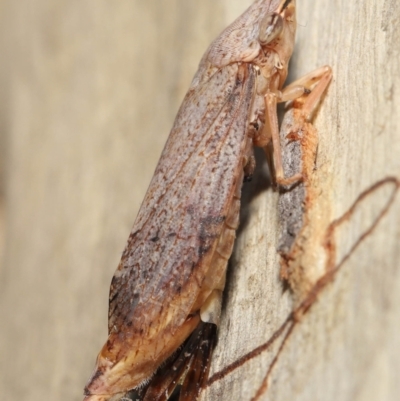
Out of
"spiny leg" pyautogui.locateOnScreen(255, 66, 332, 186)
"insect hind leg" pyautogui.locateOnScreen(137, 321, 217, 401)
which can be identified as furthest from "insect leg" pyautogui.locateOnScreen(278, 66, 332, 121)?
"insect hind leg" pyautogui.locateOnScreen(137, 321, 217, 401)

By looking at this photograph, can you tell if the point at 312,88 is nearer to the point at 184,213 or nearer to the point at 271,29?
the point at 271,29

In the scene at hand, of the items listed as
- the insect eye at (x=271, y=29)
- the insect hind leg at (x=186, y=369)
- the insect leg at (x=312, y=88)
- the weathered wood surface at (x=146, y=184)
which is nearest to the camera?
the weathered wood surface at (x=146, y=184)

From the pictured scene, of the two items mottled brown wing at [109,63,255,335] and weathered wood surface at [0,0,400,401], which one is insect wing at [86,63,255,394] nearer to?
mottled brown wing at [109,63,255,335]

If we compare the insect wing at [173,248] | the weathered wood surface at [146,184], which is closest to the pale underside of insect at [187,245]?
the insect wing at [173,248]

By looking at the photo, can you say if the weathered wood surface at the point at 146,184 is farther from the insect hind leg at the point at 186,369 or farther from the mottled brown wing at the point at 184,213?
the mottled brown wing at the point at 184,213

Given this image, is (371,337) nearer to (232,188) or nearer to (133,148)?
(232,188)

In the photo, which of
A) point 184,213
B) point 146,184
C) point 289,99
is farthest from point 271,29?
point 146,184
